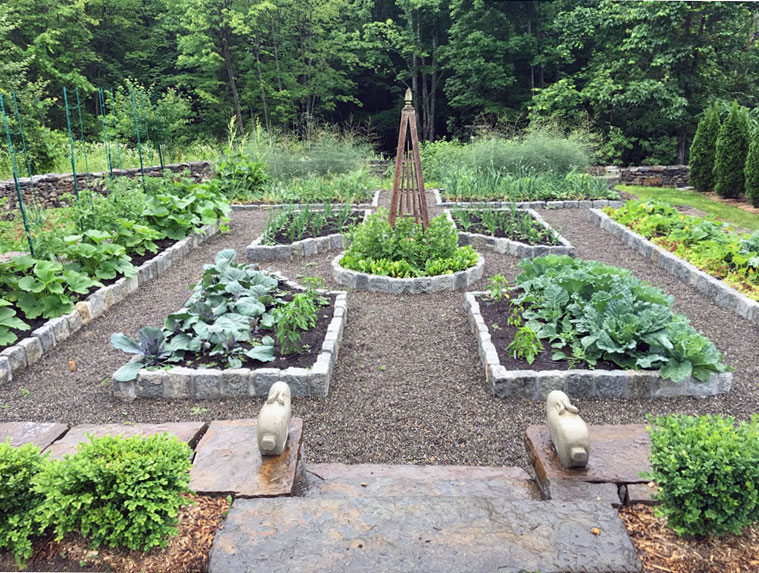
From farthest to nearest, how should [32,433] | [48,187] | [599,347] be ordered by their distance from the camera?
[48,187] → [599,347] → [32,433]

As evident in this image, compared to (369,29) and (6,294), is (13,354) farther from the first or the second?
(369,29)

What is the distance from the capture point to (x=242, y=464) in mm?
2270

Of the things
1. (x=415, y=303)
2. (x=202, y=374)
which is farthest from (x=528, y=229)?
(x=202, y=374)

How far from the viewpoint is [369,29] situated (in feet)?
65.0

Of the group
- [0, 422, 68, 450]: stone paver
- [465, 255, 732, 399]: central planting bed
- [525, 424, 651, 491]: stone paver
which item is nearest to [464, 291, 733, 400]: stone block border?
[465, 255, 732, 399]: central planting bed

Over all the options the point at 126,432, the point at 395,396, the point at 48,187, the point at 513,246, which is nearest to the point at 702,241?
the point at 513,246

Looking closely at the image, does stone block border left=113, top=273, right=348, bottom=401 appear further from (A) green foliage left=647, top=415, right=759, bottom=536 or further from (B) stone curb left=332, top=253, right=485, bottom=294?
(A) green foliage left=647, top=415, right=759, bottom=536

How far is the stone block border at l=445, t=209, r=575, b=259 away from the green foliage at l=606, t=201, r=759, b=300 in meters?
1.26

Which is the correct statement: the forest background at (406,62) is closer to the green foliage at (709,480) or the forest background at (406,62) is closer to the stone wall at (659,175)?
the stone wall at (659,175)

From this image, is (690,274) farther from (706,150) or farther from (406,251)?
(706,150)

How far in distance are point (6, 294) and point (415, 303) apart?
362 centimetres

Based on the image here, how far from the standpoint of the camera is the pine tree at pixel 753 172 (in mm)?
9584

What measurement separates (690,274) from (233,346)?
482cm

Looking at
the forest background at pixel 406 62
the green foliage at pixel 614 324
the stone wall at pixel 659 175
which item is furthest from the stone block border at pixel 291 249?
the stone wall at pixel 659 175
